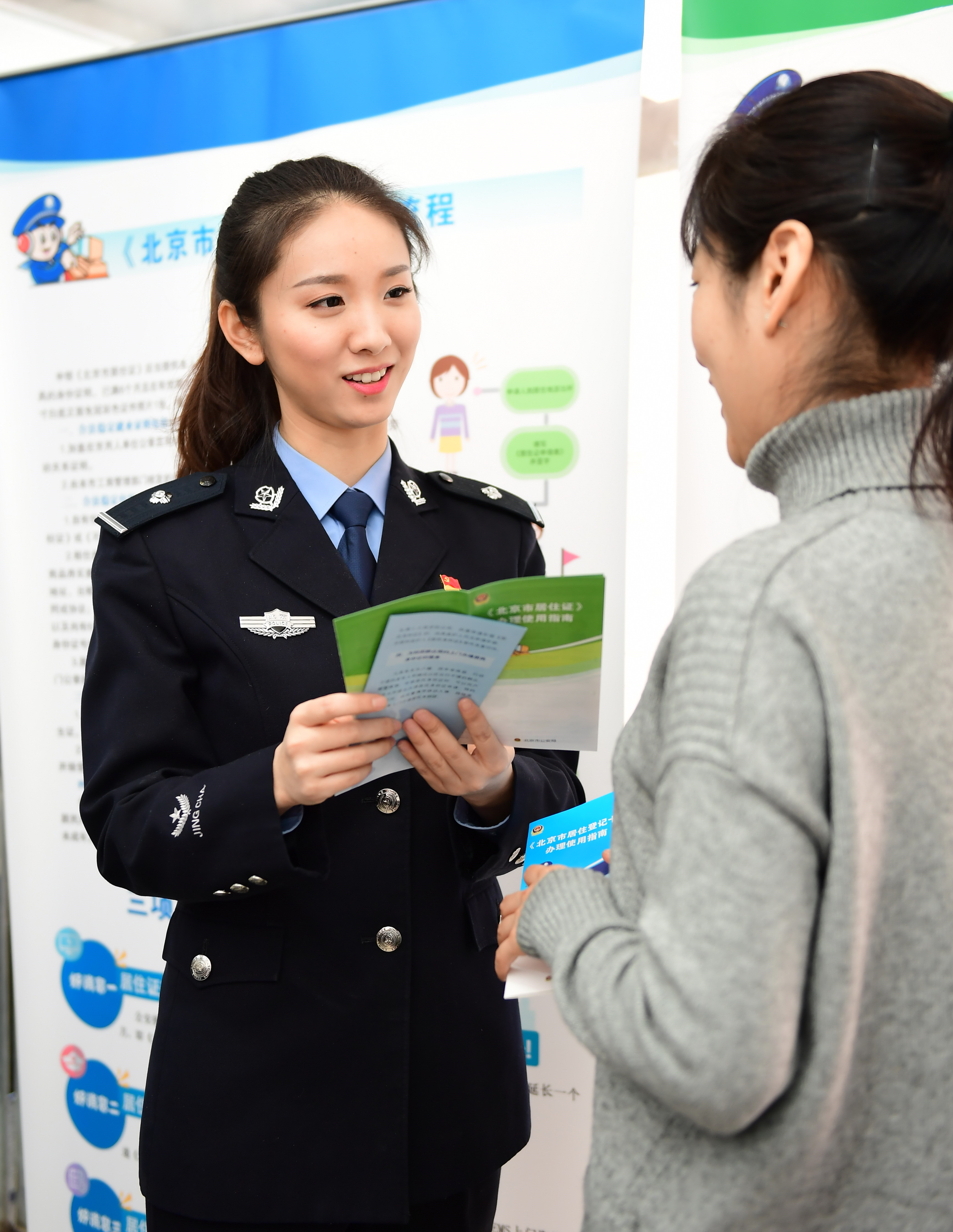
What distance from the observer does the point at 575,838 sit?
1.10m

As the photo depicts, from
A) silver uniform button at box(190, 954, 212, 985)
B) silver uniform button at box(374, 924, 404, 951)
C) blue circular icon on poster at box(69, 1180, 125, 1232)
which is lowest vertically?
blue circular icon on poster at box(69, 1180, 125, 1232)

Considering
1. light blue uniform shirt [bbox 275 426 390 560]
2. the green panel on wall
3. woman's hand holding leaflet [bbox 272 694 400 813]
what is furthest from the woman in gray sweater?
the green panel on wall

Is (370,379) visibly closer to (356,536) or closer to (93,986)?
(356,536)

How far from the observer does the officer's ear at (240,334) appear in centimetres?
147

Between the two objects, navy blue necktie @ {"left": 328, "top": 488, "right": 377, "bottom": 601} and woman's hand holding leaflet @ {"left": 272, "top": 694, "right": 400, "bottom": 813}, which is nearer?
woman's hand holding leaflet @ {"left": 272, "top": 694, "right": 400, "bottom": 813}

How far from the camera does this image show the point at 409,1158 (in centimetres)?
133

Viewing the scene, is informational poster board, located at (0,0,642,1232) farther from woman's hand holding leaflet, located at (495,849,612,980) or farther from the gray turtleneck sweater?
the gray turtleneck sweater

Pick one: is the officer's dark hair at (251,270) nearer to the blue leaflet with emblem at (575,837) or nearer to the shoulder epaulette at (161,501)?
the shoulder epaulette at (161,501)

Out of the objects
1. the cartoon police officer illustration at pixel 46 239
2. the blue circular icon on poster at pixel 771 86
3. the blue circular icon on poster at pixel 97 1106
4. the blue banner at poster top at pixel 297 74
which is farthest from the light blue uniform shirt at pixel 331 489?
the blue circular icon on poster at pixel 97 1106

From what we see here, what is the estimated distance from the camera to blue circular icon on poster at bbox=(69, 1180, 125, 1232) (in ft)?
8.52

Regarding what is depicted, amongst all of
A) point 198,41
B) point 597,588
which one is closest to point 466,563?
point 597,588

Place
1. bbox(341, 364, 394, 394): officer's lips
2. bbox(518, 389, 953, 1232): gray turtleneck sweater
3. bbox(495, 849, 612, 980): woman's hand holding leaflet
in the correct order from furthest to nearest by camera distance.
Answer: bbox(341, 364, 394, 394): officer's lips < bbox(495, 849, 612, 980): woman's hand holding leaflet < bbox(518, 389, 953, 1232): gray turtleneck sweater

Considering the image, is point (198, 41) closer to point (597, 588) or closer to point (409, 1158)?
point (597, 588)

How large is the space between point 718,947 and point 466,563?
35.5 inches
